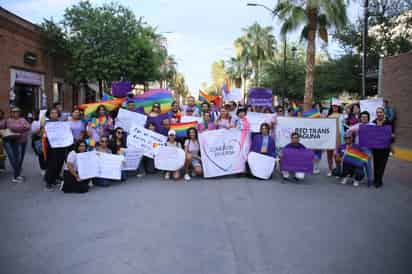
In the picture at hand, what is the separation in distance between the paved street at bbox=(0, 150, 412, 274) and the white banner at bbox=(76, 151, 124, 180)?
34 centimetres

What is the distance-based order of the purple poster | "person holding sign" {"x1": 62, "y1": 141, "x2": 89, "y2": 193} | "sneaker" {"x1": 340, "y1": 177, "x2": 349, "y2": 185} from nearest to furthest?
"person holding sign" {"x1": 62, "y1": 141, "x2": 89, "y2": 193} < "sneaker" {"x1": 340, "y1": 177, "x2": 349, "y2": 185} < the purple poster

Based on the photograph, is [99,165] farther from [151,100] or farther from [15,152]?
[151,100]

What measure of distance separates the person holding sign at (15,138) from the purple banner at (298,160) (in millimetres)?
5686


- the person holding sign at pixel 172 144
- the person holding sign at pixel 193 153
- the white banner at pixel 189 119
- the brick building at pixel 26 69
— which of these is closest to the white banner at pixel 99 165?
the person holding sign at pixel 172 144

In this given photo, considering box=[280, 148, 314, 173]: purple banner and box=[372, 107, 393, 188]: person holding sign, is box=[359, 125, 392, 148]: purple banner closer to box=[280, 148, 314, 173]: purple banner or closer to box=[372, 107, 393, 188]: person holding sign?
box=[372, 107, 393, 188]: person holding sign

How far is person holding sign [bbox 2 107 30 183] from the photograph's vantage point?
24.8 ft

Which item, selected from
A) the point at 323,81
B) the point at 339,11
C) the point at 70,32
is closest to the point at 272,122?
the point at 339,11

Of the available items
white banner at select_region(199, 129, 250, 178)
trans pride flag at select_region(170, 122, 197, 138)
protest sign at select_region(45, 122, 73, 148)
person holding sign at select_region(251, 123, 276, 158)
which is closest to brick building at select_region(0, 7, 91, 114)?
protest sign at select_region(45, 122, 73, 148)

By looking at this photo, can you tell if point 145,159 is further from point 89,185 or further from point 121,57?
point 121,57

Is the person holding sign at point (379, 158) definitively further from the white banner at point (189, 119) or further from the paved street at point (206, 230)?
the white banner at point (189, 119)

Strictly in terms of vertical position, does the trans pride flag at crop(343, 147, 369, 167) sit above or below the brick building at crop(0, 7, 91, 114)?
below

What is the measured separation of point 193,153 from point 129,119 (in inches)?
76.5

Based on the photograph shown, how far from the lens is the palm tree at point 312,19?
19.5 meters

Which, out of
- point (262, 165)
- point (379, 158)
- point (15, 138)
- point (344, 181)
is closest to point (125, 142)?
point (15, 138)
